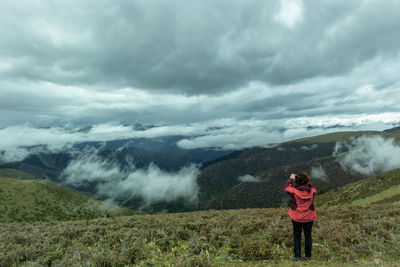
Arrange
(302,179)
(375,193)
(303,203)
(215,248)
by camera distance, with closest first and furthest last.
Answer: (303,203)
(302,179)
(215,248)
(375,193)

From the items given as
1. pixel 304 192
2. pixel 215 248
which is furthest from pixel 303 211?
pixel 215 248

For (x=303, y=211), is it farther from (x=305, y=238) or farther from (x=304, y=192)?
(x=305, y=238)

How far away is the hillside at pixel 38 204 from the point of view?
337ft

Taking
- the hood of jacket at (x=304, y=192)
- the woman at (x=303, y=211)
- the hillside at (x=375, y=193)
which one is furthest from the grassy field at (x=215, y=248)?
the hillside at (x=375, y=193)

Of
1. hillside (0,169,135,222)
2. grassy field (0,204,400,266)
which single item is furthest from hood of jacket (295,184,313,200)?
hillside (0,169,135,222)

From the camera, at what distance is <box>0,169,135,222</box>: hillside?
103m

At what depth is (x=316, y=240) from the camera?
10.0m

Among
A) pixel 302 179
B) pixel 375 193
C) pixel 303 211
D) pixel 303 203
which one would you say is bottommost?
pixel 375 193

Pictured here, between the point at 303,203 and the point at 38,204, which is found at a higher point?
the point at 303,203

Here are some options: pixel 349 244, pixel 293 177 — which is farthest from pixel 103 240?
pixel 349 244

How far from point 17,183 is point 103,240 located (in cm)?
17015

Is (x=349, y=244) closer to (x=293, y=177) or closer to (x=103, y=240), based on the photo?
(x=293, y=177)

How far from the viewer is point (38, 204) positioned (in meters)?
117

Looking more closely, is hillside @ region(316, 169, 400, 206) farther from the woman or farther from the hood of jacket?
the hood of jacket
